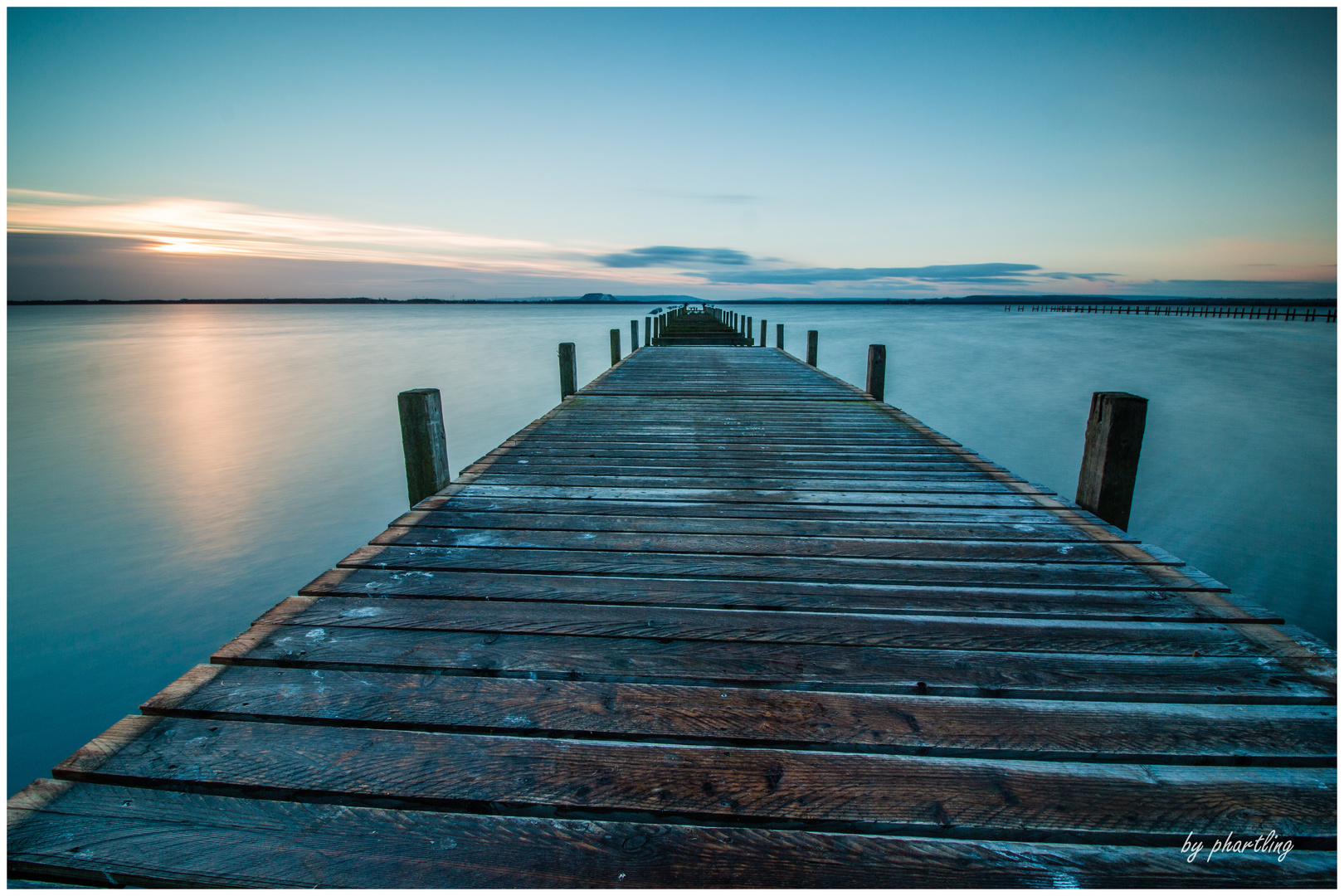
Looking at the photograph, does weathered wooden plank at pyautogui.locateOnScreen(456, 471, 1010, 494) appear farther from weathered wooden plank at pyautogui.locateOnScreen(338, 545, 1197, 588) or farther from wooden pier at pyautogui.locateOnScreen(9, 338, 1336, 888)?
weathered wooden plank at pyautogui.locateOnScreen(338, 545, 1197, 588)

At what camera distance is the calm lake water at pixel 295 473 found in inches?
215

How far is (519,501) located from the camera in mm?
3639

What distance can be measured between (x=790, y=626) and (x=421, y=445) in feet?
9.13

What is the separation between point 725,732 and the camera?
172cm

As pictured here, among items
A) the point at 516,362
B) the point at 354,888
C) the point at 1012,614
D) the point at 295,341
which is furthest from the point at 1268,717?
the point at 295,341

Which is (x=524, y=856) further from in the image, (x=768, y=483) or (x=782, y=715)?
(x=768, y=483)

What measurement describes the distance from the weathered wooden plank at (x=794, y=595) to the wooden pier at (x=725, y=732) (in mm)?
17

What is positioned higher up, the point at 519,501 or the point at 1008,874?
the point at 519,501

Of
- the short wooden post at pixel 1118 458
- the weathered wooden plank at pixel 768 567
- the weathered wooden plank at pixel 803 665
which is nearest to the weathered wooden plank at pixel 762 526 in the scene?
the weathered wooden plank at pixel 768 567

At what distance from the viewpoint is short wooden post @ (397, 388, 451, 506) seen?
388 cm

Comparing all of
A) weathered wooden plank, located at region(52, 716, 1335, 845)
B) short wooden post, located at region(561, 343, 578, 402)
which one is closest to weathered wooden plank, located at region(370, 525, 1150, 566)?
weathered wooden plank, located at region(52, 716, 1335, 845)

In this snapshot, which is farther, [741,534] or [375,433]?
[375,433]

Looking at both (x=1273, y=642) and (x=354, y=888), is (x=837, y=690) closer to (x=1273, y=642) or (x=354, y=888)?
(x=354, y=888)

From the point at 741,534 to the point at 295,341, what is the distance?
43.7m
